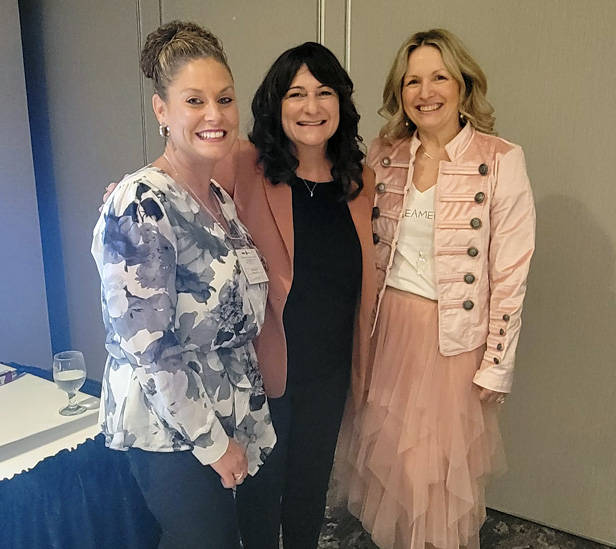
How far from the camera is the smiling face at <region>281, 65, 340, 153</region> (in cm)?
149

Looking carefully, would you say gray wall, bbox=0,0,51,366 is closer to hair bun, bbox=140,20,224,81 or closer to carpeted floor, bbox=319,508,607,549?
carpeted floor, bbox=319,508,607,549

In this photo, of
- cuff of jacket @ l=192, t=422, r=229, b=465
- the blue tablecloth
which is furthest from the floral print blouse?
the blue tablecloth

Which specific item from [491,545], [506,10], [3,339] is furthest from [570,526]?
[3,339]

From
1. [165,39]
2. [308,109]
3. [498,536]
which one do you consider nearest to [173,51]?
[165,39]

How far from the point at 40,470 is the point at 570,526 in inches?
73.8

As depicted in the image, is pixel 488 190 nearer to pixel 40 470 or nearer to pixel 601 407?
pixel 601 407

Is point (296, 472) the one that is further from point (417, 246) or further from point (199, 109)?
point (199, 109)

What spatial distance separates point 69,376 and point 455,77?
1265 mm

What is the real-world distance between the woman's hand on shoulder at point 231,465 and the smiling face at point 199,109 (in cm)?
61

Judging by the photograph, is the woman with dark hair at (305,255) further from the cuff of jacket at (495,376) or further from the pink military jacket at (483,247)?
the cuff of jacket at (495,376)

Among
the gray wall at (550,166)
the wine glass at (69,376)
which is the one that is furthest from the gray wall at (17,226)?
the wine glass at (69,376)

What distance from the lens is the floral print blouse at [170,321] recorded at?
1074mm

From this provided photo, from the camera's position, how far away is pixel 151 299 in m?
1.07

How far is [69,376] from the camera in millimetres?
1462
